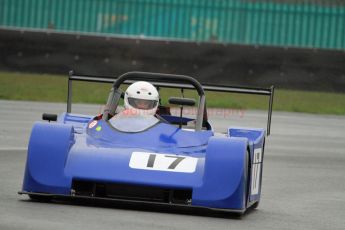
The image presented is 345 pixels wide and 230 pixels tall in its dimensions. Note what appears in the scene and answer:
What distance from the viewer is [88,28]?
120 ft

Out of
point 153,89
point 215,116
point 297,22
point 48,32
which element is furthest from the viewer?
point 297,22

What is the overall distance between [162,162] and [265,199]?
2235mm

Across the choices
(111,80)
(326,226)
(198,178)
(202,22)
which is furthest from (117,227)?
(202,22)

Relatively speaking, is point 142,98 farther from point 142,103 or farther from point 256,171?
point 256,171

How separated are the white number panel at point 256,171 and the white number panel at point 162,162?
0.82 metres

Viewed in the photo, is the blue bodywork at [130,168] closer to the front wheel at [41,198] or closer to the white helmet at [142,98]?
the front wheel at [41,198]

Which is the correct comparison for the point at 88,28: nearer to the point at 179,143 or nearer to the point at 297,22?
the point at 297,22

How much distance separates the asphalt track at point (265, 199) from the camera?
8648 millimetres

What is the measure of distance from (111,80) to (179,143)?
1.82m

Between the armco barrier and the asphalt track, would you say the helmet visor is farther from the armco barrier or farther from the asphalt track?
the armco barrier

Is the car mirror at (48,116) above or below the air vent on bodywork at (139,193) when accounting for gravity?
above

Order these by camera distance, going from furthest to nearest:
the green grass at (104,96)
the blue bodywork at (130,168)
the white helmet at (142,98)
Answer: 1. the green grass at (104,96)
2. the white helmet at (142,98)
3. the blue bodywork at (130,168)

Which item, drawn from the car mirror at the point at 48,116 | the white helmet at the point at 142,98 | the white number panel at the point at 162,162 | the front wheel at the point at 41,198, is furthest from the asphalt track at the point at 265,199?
the white helmet at the point at 142,98

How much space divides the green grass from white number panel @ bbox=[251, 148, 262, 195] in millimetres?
15968
